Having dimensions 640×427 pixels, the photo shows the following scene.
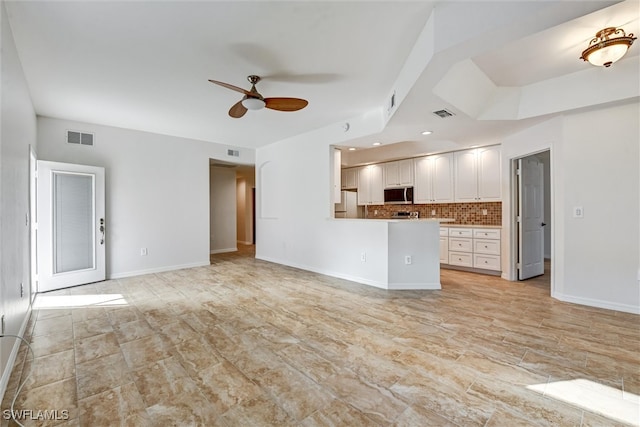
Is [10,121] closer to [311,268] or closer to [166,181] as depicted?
[166,181]

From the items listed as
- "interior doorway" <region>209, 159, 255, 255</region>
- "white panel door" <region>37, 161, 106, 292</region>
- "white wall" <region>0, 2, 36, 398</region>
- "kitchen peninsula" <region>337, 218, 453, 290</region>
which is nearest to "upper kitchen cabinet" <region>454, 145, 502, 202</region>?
"kitchen peninsula" <region>337, 218, 453, 290</region>

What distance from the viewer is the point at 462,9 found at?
6.59 feet

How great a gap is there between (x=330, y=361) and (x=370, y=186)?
17.0 ft

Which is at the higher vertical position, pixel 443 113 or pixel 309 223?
pixel 443 113

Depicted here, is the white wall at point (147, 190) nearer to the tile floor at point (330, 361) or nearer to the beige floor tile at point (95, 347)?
the tile floor at point (330, 361)

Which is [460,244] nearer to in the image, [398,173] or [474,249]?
[474,249]

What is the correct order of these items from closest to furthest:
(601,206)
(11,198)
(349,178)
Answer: (11,198) → (601,206) → (349,178)

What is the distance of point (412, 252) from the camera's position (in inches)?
163

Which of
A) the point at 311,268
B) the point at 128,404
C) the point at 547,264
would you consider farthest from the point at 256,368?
the point at 547,264

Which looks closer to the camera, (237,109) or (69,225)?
(237,109)

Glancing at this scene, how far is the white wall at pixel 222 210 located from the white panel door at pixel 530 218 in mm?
6834

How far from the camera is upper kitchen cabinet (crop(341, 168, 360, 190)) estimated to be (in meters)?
7.21

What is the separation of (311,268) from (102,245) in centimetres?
350

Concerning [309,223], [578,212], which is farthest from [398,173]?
[578,212]
